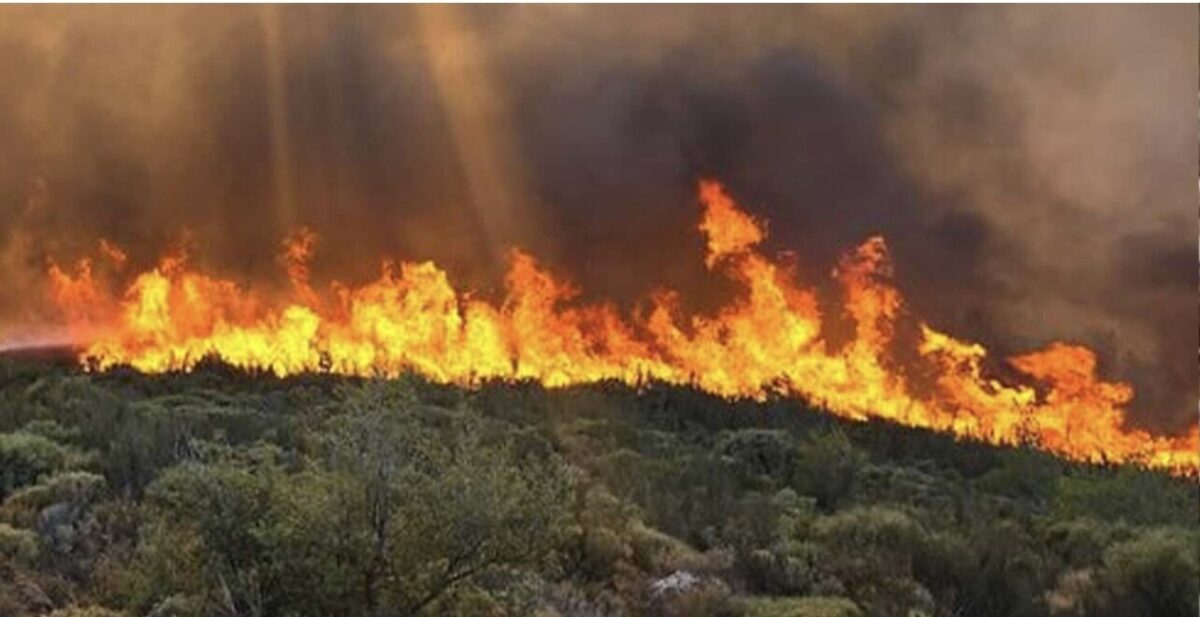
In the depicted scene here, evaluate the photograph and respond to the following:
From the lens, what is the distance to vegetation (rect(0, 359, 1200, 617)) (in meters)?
19.2

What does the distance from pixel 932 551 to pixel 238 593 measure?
19.3 meters

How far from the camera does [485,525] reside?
19062mm

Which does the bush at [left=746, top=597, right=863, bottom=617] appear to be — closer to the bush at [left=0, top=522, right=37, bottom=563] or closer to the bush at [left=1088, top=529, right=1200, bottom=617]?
the bush at [left=1088, top=529, right=1200, bottom=617]

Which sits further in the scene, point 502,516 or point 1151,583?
point 1151,583

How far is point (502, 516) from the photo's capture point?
19.0 m

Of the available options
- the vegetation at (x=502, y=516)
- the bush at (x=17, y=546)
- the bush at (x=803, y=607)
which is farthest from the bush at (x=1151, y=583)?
the bush at (x=17, y=546)

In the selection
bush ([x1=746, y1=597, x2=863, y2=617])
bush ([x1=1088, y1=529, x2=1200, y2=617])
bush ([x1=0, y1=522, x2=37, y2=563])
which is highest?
bush ([x1=1088, y1=529, x2=1200, y2=617])

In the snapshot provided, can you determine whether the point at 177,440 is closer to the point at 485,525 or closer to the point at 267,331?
the point at 485,525

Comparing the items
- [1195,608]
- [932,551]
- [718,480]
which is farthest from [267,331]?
[1195,608]

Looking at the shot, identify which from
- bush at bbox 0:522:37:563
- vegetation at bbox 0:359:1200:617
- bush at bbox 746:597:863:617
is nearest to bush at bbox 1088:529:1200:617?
vegetation at bbox 0:359:1200:617

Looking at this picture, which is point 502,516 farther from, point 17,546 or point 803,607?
point 17,546

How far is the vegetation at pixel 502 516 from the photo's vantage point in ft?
63.1

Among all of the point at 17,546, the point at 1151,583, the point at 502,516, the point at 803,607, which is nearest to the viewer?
the point at 502,516

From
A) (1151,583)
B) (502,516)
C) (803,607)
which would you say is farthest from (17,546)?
(1151,583)
